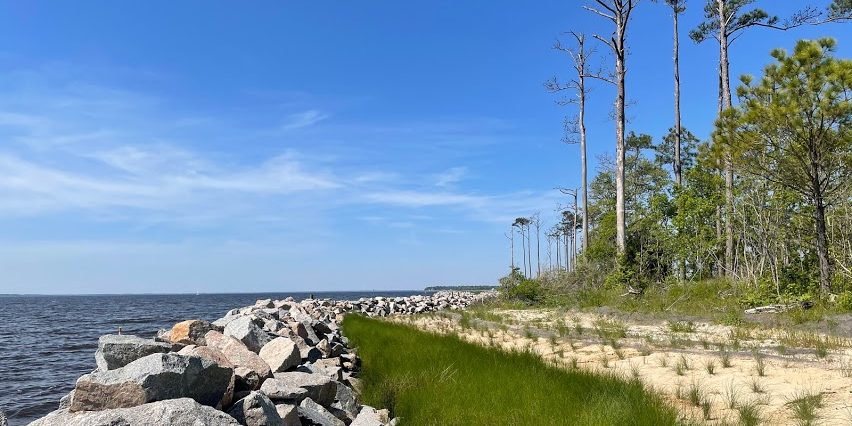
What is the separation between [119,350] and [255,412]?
2034 mm

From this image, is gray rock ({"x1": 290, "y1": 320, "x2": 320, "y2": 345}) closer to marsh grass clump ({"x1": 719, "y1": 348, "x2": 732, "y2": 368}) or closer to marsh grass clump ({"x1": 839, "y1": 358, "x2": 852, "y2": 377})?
marsh grass clump ({"x1": 719, "y1": 348, "x2": 732, "y2": 368})

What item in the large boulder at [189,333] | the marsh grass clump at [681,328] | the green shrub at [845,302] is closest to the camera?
the large boulder at [189,333]

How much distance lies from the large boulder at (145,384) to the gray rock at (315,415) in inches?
32.2

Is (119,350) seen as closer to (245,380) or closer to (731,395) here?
(245,380)

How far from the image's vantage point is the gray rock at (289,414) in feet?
13.4

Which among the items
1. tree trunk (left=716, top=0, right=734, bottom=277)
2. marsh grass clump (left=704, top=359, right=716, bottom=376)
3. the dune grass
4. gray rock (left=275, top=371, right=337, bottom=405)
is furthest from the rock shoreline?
tree trunk (left=716, top=0, right=734, bottom=277)

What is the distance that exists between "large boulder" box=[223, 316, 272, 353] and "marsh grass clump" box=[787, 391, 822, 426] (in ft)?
18.4

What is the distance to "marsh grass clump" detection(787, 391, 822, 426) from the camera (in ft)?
13.9

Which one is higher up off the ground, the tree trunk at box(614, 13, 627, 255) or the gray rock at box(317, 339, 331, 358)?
the tree trunk at box(614, 13, 627, 255)

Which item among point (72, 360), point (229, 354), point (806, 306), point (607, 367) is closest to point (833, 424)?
point (607, 367)

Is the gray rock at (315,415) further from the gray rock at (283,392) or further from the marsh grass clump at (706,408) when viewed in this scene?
the marsh grass clump at (706,408)

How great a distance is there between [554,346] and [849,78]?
8.76 metres

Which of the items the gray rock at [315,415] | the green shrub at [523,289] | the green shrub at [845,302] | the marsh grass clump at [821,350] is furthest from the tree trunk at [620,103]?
the gray rock at [315,415]

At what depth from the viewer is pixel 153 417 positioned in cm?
303
